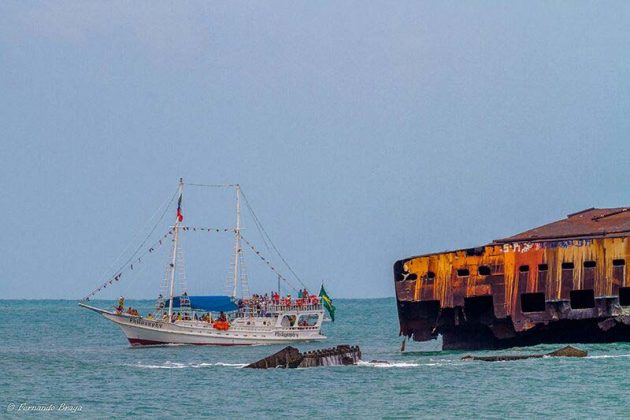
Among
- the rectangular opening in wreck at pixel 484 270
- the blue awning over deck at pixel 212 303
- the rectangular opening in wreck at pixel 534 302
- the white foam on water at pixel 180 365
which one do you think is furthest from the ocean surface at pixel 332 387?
the blue awning over deck at pixel 212 303

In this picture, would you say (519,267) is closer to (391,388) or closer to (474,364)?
(474,364)

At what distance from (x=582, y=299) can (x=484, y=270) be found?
193 inches

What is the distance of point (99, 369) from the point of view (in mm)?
63031

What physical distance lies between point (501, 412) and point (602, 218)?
30.4 m

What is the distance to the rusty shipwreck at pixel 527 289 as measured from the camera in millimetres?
62750

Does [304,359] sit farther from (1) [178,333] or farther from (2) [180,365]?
(1) [178,333]

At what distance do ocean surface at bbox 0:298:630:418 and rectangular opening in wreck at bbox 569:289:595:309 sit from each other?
7.10ft

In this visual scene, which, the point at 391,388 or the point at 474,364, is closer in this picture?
the point at 391,388

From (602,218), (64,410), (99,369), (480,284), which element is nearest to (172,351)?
(99,369)

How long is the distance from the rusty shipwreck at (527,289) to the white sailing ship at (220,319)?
1874 cm

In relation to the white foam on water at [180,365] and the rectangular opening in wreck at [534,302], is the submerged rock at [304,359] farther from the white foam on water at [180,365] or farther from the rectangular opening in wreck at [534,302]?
the rectangular opening in wreck at [534,302]

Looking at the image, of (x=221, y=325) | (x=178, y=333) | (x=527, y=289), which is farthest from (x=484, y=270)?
(x=178, y=333)

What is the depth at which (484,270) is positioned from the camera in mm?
64688

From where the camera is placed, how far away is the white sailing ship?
82.1 m
